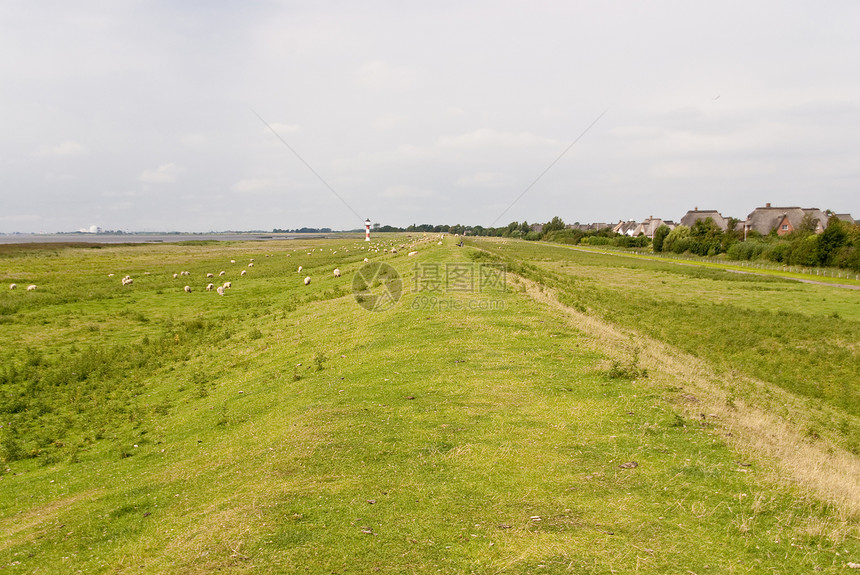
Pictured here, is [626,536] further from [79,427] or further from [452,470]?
[79,427]

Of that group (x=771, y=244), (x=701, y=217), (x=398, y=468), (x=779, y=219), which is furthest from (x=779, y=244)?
(x=398, y=468)

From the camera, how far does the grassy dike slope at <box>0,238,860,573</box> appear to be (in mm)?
6969

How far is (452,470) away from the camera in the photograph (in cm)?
937

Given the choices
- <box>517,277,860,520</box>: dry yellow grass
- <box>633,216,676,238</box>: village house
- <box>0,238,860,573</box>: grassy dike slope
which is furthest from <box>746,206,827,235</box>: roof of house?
<box>0,238,860,573</box>: grassy dike slope

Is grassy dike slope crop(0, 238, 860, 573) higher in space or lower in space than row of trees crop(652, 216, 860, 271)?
lower

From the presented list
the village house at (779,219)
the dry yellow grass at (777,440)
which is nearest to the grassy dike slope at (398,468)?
the dry yellow grass at (777,440)

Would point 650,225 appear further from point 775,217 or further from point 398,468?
point 398,468

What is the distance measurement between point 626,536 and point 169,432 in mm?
14861

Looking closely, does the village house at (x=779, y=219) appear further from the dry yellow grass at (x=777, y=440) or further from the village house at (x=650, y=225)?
the dry yellow grass at (x=777, y=440)

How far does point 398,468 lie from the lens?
378 inches

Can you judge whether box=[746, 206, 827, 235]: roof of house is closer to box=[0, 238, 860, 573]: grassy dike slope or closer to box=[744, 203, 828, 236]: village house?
box=[744, 203, 828, 236]: village house

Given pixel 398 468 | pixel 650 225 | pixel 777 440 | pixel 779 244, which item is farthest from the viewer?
pixel 650 225

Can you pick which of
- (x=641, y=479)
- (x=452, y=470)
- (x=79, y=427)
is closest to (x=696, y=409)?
(x=641, y=479)

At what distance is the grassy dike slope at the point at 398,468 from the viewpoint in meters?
6.97
